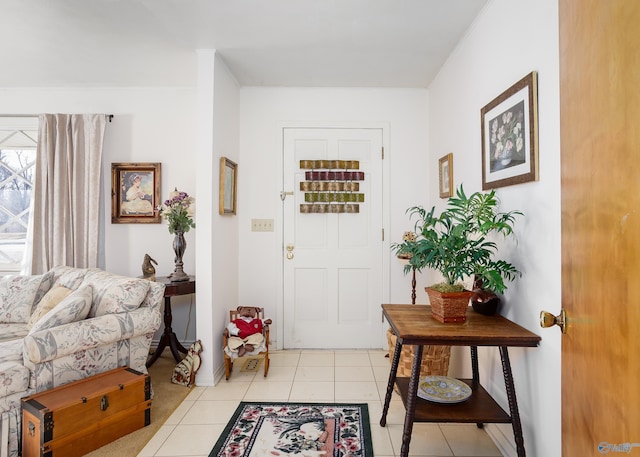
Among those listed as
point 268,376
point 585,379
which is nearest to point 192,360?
point 268,376

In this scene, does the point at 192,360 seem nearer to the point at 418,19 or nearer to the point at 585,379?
the point at 585,379

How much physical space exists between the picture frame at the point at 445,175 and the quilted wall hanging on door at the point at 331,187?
72 cm

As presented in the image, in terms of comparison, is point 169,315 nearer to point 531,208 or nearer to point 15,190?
point 15,190

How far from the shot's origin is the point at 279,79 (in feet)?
10.6

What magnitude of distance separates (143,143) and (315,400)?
273 cm

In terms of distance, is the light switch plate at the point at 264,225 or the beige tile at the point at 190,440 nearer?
the beige tile at the point at 190,440

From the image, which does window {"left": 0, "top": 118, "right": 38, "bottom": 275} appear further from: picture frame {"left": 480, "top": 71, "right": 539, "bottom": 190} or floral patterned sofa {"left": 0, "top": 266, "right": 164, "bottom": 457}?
picture frame {"left": 480, "top": 71, "right": 539, "bottom": 190}

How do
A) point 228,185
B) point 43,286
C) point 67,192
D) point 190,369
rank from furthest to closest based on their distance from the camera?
point 67,192, point 228,185, point 43,286, point 190,369

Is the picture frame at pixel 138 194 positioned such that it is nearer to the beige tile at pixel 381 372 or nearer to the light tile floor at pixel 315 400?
the light tile floor at pixel 315 400

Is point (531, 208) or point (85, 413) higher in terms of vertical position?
point (531, 208)

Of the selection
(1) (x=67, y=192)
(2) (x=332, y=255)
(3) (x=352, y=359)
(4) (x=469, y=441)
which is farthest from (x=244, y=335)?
(1) (x=67, y=192)

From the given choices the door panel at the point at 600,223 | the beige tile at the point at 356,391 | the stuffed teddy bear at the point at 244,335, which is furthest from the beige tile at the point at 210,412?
the door panel at the point at 600,223

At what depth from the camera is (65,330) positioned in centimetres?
201

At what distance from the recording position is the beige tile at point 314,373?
2795mm
